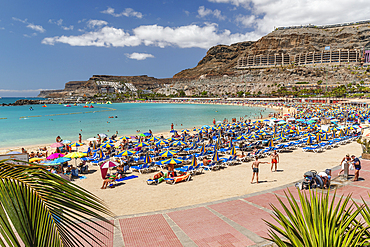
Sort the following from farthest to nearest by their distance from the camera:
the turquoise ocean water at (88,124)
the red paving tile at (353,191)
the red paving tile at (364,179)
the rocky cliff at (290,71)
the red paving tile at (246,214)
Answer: the rocky cliff at (290,71) → the turquoise ocean water at (88,124) → the red paving tile at (364,179) → the red paving tile at (353,191) → the red paving tile at (246,214)

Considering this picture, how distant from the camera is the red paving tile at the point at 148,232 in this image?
19.8ft

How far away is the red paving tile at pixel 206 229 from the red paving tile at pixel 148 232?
433 millimetres

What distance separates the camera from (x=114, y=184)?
11.8 m

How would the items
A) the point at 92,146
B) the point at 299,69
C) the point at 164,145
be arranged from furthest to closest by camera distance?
the point at 299,69 < the point at 92,146 < the point at 164,145

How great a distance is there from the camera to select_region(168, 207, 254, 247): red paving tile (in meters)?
5.94

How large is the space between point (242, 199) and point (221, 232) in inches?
100.0

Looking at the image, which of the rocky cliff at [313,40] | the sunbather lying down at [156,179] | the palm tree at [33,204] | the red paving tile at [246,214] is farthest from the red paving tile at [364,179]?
the rocky cliff at [313,40]

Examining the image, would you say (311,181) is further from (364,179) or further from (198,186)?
(198,186)

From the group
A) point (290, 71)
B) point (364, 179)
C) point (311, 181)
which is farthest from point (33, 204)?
point (290, 71)

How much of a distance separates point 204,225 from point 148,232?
1.63 metres

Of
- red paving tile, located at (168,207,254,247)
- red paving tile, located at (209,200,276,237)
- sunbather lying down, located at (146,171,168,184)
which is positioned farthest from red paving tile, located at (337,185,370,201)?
sunbather lying down, located at (146,171,168,184)

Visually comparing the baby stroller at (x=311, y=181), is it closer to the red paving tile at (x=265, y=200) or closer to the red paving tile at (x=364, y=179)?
the red paving tile at (x=265, y=200)

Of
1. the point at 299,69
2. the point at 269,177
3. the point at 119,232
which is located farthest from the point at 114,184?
the point at 299,69

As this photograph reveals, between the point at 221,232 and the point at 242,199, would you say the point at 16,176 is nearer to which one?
the point at 221,232
